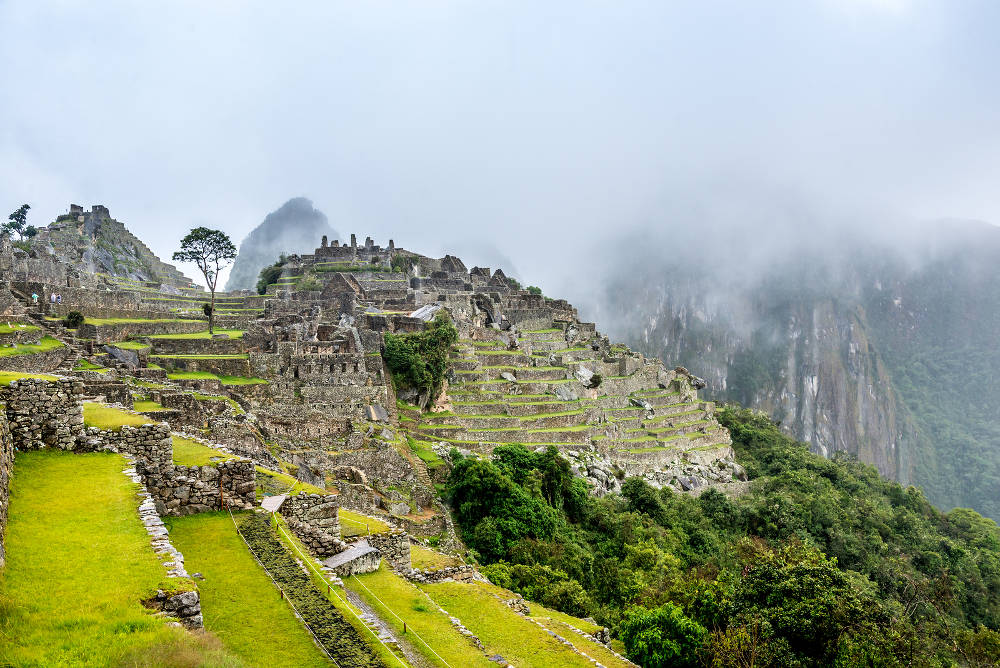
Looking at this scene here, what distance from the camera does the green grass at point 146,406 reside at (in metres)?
14.5

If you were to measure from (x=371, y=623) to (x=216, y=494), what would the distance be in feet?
9.98

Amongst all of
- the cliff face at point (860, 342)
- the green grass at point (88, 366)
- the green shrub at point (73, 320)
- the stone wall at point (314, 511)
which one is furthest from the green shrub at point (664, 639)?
the cliff face at point (860, 342)

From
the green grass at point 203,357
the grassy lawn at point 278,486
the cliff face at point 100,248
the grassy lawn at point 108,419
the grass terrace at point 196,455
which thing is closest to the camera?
the grassy lawn at point 108,419

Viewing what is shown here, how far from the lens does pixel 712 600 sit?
1591cm

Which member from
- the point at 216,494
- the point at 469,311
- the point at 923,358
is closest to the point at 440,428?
the point at 469,311

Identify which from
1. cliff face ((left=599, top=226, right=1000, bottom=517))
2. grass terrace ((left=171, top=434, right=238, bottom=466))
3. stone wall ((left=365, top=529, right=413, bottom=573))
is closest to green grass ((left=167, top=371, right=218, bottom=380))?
grass terrace ((left=171, top=434, right=238, bottom=466))

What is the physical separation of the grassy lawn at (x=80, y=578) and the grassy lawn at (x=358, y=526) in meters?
4.28

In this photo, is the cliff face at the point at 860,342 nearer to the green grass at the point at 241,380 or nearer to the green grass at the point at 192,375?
the green grass at the point at 241,380

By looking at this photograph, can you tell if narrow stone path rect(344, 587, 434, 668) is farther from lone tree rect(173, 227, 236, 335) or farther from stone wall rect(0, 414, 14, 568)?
lone tree rect(173, 227, 236, 335)

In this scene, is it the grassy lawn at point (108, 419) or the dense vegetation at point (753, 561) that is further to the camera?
the dense vegetation at point (753, 561)

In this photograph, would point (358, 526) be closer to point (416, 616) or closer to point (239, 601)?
point (416, 616)

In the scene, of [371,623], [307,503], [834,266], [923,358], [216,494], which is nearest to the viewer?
[371,623]

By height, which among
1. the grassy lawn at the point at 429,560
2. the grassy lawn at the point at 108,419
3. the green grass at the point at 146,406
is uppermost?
the grassy lawn at the point at 108,419

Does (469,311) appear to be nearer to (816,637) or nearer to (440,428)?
(440,428)
